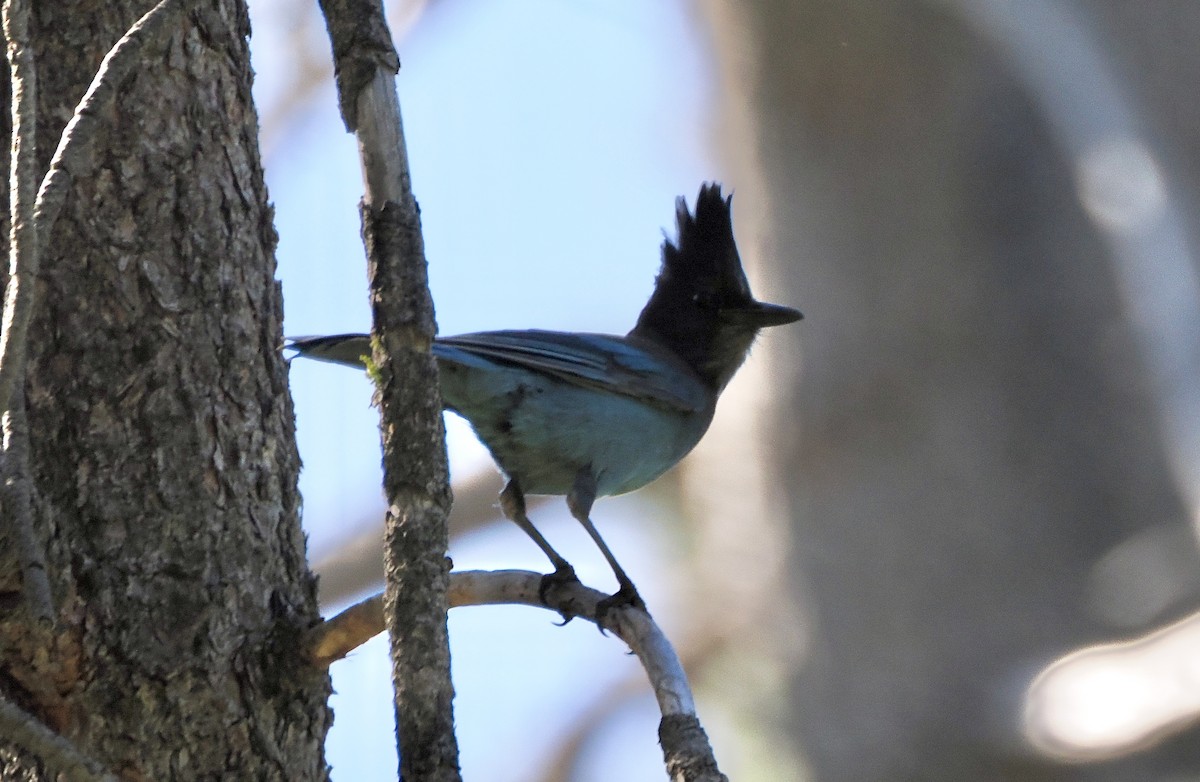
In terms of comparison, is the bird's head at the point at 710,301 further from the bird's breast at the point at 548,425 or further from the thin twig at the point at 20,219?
the thin twig at the point at 20,219

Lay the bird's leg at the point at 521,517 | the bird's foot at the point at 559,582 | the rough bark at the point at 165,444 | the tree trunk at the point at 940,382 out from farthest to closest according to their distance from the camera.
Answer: the tree trunk at the point at 940,382 < the bird's leg at the point at 521,517 < the bird's foot at the point at 559,582 < the rough bark at the point at 165,444

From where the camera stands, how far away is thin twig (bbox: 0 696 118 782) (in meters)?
1.56

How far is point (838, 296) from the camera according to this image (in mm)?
5496

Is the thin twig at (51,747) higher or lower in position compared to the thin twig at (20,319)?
lower

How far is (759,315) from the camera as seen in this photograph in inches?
170

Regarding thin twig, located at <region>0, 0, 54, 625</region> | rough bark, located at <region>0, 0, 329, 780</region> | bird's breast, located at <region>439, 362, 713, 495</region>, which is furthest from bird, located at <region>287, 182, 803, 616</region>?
thin twig, located at <region>0, 0, 54, 625</region>

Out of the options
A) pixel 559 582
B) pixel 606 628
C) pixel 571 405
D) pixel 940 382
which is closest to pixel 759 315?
pixel 571 405

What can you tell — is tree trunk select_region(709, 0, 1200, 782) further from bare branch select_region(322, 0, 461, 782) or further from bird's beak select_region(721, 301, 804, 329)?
bare branch select_region(322, 0, 461, 782)

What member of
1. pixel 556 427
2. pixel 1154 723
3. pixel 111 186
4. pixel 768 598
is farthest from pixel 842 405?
pixel 111 186

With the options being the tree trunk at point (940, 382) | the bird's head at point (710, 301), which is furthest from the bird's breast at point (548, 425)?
the tree trunk at point (940, 382)

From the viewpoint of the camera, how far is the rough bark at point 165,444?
1.92 meters

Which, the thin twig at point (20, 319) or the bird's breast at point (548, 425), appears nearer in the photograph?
the thin twig at point (20, 319)

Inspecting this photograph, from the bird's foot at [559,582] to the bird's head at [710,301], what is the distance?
4.67 ft

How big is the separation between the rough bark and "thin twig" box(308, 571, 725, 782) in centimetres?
9
